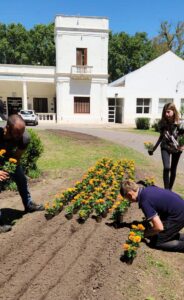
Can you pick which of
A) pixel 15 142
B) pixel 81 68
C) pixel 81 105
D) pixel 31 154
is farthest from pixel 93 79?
pixel 15 142

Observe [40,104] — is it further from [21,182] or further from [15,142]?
[15,142]

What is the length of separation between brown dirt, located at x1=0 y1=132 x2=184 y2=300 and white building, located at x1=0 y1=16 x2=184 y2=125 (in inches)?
959

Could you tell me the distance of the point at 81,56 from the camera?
27.5m

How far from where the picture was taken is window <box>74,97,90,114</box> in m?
28.1

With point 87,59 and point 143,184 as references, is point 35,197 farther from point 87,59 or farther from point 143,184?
point 87,59

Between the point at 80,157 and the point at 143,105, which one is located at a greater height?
the point at 143,105

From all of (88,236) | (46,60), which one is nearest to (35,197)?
(88,236)

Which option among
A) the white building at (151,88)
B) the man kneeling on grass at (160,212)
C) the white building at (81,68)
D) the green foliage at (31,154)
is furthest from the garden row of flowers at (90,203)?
the white building at (151,88)

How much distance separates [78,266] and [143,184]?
3.29 metres

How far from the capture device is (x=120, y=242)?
379 centimetres

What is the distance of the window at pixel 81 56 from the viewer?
89.9ft

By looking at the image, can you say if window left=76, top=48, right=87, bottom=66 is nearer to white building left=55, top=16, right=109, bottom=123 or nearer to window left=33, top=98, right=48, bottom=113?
white building left=55, top=16, right=109, bottom=123

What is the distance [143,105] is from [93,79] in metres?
5.69

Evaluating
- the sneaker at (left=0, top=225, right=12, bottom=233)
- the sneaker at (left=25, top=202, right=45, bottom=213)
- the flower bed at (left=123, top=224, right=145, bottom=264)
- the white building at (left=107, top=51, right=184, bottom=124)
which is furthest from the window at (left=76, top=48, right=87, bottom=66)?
the flower bed at (left=123, top=224, right=145, bottom=264)
